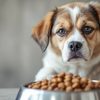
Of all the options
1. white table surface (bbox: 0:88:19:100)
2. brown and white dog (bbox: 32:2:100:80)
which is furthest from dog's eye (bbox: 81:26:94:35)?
white table surface (bbox: 0:88:19:100)

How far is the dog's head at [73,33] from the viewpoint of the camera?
0.87 m

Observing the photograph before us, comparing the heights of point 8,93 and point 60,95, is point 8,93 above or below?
below

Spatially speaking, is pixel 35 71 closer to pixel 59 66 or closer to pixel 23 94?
pixel 59 66

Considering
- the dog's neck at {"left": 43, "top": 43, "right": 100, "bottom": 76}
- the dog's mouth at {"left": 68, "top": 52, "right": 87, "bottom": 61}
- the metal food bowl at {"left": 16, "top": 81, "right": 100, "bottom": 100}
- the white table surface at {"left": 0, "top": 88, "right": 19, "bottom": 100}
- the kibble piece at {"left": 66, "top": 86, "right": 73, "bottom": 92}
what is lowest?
the white table surface at {"left": 0, "top": 88, "right": 19, "bottom": 100}

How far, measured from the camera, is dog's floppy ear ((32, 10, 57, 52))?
90 centimetres

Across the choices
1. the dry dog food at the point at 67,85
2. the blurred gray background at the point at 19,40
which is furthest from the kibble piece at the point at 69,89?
the blurred gray background at the point at 19,40

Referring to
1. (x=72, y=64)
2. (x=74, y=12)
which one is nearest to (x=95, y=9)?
(x=74, y=12)

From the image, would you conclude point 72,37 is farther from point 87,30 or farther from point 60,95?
point 60,95

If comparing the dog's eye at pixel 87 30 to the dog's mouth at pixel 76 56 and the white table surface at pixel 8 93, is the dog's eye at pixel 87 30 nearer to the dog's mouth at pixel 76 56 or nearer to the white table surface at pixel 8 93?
the dog's mouth at pixel 76 56

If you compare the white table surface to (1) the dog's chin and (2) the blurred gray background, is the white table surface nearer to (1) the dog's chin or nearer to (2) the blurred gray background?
(2) the blurred gray background

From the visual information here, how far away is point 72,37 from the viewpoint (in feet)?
2.85

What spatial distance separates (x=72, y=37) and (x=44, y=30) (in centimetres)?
9

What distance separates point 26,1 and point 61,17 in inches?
6.2

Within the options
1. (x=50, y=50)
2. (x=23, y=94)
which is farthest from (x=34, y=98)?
(x=50, y=50)
